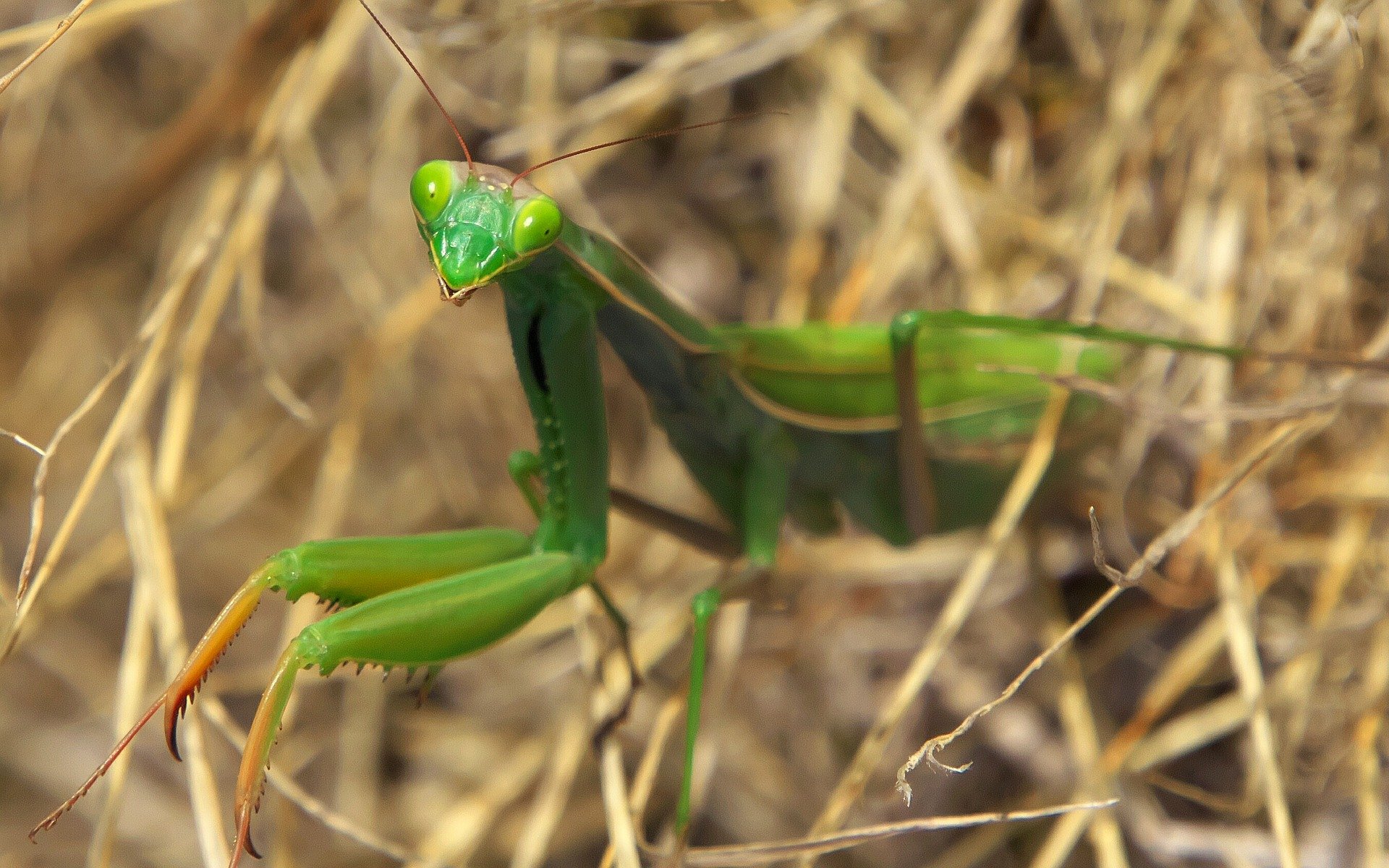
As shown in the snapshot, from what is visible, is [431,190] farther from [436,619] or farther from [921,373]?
[921,373]

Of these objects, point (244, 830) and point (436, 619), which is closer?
point (244, 830)

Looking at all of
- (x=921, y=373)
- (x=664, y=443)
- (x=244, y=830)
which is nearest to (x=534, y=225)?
(x=244, y=830)

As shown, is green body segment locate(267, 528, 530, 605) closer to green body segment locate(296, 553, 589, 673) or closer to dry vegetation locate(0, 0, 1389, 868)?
green body segment locate(296, 553, 589, 673)

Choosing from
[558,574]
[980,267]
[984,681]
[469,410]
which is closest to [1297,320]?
[980,267]

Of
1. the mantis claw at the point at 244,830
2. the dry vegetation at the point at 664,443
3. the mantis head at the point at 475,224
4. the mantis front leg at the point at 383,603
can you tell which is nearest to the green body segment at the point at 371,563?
the mantis front leg at the point at 383,603

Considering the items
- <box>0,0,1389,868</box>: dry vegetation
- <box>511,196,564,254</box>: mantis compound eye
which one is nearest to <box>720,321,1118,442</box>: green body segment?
<box>0,0,1389,868</box>: dry vegetation

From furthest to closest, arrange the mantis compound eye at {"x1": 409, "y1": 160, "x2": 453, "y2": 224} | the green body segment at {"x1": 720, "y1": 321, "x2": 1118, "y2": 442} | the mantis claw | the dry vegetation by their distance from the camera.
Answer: the dry vegetation < the green body segment at {"x1": 720, "y1": 321, "x2": 1118, "y2": 442} < the mantis compound eye at {"x1": 409, "y1": 160, "x2": 453, "y2": 224} < the mantis claw
